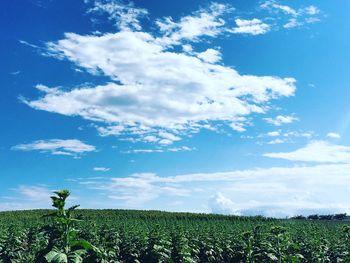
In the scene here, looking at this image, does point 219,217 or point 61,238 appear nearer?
point 61,238

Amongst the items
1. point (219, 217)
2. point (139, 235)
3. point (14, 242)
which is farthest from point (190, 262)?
point (219, 217)

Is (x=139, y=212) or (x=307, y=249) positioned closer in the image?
(x=307, y=249)

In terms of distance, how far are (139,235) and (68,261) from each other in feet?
66.4

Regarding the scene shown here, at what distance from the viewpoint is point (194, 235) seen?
3056 centimetres

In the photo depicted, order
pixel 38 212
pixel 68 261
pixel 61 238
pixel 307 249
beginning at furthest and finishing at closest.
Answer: pixel 38 212 → pixel 307 249 → pixel 61 238 → pixel 68 261

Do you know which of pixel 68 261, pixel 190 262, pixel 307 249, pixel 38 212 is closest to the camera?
pixel 68 261

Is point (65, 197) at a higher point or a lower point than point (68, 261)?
higher

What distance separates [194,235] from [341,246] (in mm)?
9670

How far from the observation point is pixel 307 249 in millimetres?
24875

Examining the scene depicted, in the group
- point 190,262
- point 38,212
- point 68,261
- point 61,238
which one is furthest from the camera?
point 38,212

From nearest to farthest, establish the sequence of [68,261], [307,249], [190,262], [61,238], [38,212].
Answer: [68,261] → [61,238] → [190,262] → [307,249] → [38,212]

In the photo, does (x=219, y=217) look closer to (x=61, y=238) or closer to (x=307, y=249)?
(x=307, y=249)

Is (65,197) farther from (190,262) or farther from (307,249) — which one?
(307,249)

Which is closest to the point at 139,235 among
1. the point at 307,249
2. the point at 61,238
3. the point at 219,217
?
the point at 307,249
